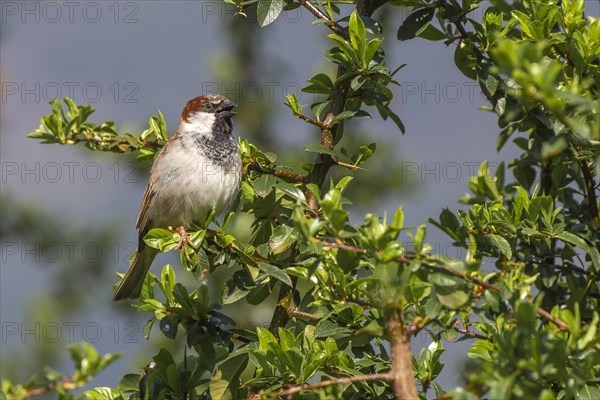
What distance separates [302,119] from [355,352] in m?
0.71

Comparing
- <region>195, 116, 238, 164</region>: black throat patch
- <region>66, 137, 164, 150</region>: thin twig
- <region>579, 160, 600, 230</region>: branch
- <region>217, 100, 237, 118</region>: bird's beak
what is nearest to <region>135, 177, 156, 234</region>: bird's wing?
<region>195, 116, 238, 164</region>: black throat patch

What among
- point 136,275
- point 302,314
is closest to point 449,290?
point 302,314

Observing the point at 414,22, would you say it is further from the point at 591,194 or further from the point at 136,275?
the point at 136,275

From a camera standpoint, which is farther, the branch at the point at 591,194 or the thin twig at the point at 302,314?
the branch at the point at 591,194

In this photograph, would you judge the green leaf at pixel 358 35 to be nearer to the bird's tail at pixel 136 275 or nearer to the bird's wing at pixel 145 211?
the bird's tail at pixel 136 275

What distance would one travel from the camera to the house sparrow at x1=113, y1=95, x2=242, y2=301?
3.35 meters

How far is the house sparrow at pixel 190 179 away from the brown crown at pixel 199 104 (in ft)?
0.13

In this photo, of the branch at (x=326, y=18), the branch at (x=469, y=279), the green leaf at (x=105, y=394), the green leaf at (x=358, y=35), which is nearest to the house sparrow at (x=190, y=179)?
the branch at (x=326, y=18)

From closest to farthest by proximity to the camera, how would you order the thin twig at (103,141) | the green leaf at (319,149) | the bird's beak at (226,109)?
the green leaf at (319,149)
the thin twig at (103,141)
the bird's beak at (226,109)

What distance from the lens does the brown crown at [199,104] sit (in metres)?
3.80

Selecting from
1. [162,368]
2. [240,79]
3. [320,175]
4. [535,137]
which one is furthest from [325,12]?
[240,79]

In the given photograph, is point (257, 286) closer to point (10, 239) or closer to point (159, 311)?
point (159, 311)

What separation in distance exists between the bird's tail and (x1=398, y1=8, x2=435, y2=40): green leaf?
151 cm

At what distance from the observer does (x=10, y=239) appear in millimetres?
5312
